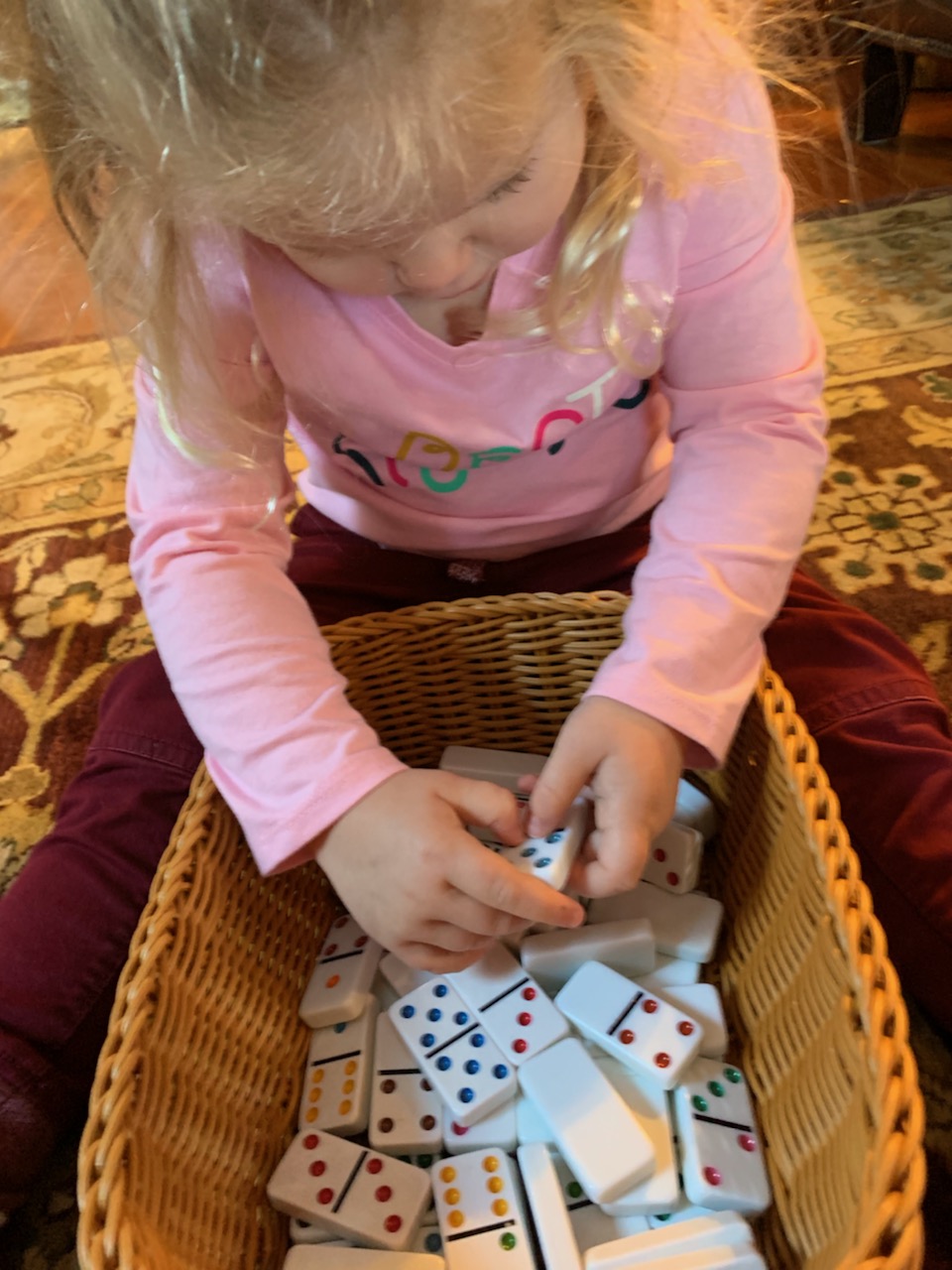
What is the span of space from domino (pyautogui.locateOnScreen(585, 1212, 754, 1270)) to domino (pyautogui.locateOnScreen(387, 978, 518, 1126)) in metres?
0.11

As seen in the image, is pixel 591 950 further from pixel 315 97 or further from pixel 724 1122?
pixel 315 97

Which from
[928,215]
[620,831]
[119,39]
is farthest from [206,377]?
[928,215]

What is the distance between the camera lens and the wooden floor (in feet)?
1.95

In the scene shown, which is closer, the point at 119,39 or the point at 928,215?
the point at 119,39

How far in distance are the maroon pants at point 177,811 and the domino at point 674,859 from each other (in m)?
0.11

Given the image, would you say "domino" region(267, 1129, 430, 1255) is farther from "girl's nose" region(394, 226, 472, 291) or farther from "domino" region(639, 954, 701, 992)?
"girl's nose" region(394, 226, 472, 291)

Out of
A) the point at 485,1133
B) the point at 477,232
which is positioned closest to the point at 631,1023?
the point at 485,1133

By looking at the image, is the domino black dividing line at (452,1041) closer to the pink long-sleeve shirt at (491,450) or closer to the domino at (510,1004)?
the domino at (510,1004)

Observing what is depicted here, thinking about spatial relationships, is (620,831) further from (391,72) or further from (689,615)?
(391,72)

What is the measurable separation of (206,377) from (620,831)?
37 cm

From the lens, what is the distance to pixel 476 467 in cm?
76

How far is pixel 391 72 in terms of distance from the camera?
39 cm

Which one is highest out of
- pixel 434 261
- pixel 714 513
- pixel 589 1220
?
pixel 434 261

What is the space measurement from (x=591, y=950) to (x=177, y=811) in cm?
31
